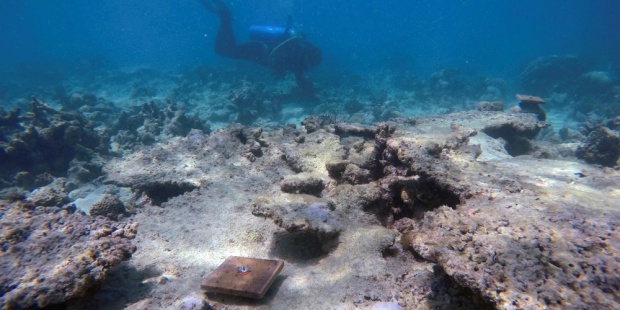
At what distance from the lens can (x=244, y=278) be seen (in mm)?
2977

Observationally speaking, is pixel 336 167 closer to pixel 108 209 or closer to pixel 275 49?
pixel 108 209

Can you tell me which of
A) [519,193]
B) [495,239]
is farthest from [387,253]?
[519,193]

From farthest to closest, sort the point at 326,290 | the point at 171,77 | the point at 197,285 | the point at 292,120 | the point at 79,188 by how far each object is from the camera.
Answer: the point at 171,77, the point at 292,120, the point at 79,188, the point at 197,285, the point at 326,290

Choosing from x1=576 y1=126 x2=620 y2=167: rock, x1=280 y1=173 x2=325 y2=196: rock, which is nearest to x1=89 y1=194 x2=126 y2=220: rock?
x1=280 y1=173 x2=325 y2=196: rock

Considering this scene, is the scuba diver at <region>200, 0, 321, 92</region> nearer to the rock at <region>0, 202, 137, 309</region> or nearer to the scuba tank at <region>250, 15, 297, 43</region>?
the scuba tank at <region>250, 15, 297, 43</region>

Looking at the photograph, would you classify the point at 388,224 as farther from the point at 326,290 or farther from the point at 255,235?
the point at 255,235

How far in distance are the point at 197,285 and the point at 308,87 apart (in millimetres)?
16191

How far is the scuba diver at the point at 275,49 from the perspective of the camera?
18.0 m

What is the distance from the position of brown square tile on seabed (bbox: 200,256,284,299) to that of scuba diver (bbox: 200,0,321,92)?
52.5 ft

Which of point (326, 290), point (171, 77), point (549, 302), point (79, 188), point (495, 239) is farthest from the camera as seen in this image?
point (171, 77)

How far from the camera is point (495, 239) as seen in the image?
98.9 inches

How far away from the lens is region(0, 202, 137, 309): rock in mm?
2516

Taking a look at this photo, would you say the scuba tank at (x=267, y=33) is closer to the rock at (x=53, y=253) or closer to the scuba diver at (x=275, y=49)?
the scuba diver at (x=275, y=49)

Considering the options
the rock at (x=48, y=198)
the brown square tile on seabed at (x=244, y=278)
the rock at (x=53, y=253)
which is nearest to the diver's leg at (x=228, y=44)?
the rock at (x=48, y=198)
